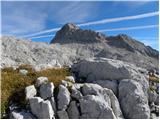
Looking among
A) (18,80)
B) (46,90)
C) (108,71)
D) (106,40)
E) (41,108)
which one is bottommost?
(41,108)

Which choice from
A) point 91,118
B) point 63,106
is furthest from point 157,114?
point 63,106

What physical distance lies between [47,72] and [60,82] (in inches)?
112

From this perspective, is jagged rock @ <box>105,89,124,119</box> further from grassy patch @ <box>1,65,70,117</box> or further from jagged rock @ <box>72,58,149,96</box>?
grassy patch @ <box>1,65,70,117</box>

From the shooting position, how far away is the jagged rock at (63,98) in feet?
56.5

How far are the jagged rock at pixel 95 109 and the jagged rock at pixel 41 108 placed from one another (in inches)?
69.9

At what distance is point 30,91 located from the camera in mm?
17875

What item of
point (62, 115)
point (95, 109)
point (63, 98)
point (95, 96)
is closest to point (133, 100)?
point (95, 96)

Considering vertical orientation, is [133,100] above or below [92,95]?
below

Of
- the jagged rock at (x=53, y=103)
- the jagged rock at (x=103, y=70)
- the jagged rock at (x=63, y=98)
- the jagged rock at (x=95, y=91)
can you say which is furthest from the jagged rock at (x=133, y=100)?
the jagged rock at (x=53, y=103)

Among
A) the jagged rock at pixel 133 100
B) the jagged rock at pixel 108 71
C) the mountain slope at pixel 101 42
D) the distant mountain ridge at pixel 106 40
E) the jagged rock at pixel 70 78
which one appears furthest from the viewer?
the distant mountain ridge at pixel 106 40

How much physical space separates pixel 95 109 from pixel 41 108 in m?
2.88

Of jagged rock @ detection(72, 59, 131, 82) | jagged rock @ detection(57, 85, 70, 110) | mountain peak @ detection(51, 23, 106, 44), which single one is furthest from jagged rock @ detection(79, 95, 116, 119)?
mountain peak @ detection(51, 23, 106, 44)

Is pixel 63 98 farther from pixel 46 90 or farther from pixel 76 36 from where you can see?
pixel 76 36

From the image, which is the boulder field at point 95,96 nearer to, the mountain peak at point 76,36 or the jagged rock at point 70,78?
the jagged rock at point 70,78
